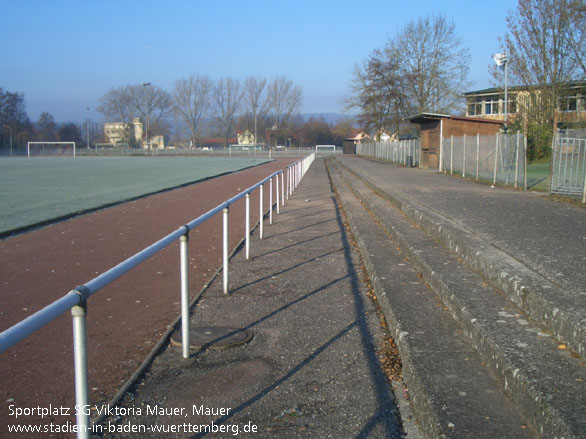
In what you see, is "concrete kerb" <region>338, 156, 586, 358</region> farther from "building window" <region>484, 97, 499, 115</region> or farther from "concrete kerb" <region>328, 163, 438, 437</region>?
"building window" <region>484, 97, 499, 115</region>

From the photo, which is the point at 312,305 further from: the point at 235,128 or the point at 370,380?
the point at 235,128

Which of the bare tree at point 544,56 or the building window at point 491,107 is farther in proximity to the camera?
the building window at point 491,107

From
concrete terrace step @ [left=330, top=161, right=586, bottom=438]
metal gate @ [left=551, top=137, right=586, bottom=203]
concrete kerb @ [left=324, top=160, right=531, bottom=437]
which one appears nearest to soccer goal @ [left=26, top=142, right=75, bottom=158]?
metal gate @ [left=551, top=137, right=586, bottom=203]

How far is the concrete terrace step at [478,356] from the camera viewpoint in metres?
2.83

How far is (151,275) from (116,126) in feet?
412

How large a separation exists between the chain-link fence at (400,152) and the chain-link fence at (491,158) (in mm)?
8842

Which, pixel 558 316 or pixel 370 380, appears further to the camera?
pixel 370 380

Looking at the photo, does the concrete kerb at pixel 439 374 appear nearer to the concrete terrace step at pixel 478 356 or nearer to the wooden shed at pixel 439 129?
the concrete terrace step at pixel 478 356

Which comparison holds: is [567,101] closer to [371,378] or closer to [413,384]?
[371,378]

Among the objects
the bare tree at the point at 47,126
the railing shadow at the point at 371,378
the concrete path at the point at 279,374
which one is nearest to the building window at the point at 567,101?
the concrete path at the point at 279,374

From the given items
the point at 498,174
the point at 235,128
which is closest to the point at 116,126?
the point at 235,128

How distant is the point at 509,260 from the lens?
551cm

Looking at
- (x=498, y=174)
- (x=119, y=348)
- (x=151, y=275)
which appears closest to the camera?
(x=119, y=348)

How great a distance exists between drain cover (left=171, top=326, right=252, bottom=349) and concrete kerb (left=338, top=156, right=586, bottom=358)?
2.23 m
